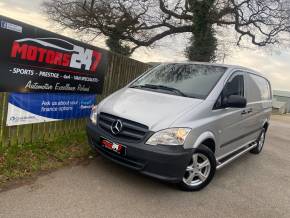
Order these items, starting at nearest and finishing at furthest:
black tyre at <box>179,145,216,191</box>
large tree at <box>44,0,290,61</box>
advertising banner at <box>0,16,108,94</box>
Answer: black tyre at <box>179,145,216,191</box>, advertising banner at <box>0,16,108,94</box>, large tree at <box>44,0,290,61</box>

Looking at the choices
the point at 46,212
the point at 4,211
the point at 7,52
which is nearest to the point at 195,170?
the point at 46,212

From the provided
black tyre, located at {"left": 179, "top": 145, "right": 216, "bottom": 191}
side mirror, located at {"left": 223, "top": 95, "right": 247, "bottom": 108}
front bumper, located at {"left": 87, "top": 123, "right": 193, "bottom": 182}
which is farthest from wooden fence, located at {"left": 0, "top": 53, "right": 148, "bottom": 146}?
side mirror, located at {"left": 223, "top": 95, "right": 247, "bottom": 108}

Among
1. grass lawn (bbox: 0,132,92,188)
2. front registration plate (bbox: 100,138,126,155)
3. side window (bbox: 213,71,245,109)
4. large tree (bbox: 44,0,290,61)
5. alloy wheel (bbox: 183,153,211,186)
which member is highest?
large tree (bbox: 44,0,290,61)

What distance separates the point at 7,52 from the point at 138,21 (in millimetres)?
20819

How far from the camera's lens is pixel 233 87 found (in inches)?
223

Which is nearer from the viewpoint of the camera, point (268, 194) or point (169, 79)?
point (268, 194)

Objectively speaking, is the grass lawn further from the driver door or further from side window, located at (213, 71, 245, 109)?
side window, located at (213, 71, 245, 109)

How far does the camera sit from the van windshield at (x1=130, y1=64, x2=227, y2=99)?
17.1ft

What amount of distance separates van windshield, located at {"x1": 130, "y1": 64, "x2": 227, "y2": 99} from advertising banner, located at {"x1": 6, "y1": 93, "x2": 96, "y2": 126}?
144 centimetres

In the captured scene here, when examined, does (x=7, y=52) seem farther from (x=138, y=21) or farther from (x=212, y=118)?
(x=138, y=21)

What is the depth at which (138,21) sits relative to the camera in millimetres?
24828

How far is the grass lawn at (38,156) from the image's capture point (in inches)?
179

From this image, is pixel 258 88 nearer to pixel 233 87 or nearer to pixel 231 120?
pixel 233 87

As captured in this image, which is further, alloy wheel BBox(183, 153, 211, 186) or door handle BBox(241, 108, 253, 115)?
door handle BBox(241, 108, 253, 115)
